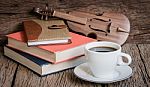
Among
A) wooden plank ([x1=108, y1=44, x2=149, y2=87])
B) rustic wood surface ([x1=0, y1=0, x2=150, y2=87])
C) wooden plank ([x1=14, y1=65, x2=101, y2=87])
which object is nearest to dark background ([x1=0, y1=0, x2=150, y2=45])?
rustic wood surface ([x1=0, y1=0, x2=150, y2=87])

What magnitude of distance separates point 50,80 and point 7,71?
14 cm

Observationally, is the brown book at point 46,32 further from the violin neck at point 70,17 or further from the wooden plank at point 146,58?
the wooden plank at point 146,58

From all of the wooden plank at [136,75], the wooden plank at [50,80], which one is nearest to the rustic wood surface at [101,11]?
the wooden plank at [136,75]

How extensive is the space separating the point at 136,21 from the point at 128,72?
0.37 m

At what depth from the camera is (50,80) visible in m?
0.89

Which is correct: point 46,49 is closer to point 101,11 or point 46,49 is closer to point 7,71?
point 7,71

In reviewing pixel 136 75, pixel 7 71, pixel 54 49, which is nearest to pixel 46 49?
pixel 54 49

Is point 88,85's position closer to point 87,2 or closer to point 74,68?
point 74,68

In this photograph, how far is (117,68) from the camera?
0.91 m

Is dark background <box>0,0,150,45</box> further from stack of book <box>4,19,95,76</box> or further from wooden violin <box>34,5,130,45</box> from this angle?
stack of book <box>4,19,95,76</box>

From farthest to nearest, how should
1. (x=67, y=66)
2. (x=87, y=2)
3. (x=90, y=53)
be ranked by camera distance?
(x=87, y=2), (x=67, y=66), (x=90, y=53)

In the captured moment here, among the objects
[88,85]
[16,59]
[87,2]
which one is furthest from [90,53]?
[87,2]

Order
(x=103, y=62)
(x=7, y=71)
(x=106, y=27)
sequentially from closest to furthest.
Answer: (x=103, y=62) < (x=7, y=71) < (x=106, y=27)

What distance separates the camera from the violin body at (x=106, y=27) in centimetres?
112
